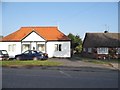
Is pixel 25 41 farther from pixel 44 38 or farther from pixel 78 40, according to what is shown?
pixel 78 40

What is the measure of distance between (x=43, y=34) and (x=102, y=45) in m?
10.2

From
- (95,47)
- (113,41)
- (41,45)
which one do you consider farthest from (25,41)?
(113,41)

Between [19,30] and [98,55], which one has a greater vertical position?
[19,30]

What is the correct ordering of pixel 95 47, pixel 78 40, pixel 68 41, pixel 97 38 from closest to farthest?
pixel 68 41
pixel 95 47
pixel 97 38
pixel 78 40

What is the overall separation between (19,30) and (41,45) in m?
7.16

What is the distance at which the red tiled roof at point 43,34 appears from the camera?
49000mm

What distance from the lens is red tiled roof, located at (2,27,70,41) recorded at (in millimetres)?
49000

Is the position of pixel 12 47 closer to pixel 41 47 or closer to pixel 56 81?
pixel 41 47

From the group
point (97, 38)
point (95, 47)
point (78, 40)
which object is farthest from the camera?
point (78, 40)

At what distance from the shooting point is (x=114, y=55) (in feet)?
165

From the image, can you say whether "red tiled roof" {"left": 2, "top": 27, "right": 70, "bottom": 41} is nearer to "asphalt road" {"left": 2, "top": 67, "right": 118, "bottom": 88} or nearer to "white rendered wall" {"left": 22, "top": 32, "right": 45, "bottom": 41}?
"white rendered wall" {"left": 22, "top": 32, "right": 45, "bottom": 41}

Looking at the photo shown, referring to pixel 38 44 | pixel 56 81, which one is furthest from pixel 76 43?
pixel 56 81

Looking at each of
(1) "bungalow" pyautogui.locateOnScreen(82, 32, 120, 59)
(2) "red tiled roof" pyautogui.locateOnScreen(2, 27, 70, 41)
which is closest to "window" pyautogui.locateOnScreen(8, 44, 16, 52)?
(2) "red tiled roof" pyautogui.locateOnScreen(2, 27, 70, 41)

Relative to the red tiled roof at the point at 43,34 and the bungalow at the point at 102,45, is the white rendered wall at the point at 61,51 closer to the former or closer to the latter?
the red tiled roof at the point at 43,34
